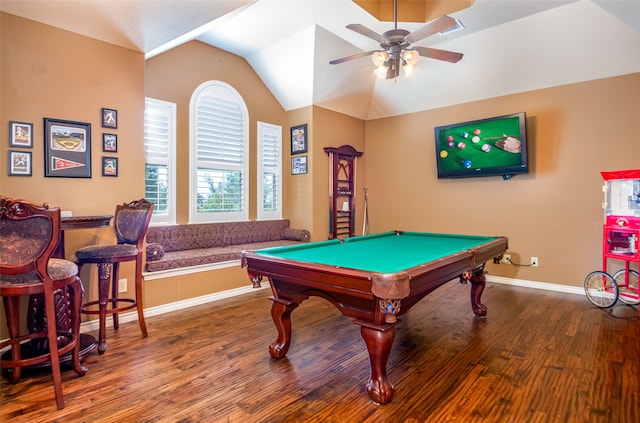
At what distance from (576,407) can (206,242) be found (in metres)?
4.07

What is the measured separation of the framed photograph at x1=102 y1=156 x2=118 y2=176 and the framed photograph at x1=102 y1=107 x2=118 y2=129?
1.02ft

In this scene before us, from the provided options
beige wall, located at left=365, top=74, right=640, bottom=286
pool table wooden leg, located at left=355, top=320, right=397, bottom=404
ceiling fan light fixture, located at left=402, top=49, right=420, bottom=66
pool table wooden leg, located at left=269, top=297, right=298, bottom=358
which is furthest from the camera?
beige wall, located at left=365, top=74, right=640, bottom=286

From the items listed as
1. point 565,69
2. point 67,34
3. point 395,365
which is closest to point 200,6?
point 67,34

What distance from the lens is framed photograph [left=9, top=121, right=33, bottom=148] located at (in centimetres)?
269

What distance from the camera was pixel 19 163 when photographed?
2.72m

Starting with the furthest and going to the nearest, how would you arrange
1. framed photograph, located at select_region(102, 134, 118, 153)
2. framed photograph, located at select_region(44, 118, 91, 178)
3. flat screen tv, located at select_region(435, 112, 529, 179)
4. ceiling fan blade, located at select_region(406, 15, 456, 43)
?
flat screen tv, located at select_region(435, 112, 529, 179), framed photograph, located at select_region(102, 134, 118, 153), framed photograph, located at select_region(44, 118, 91, 178), ceiling fan blade, located at select_region(406, 15, 456, 43)

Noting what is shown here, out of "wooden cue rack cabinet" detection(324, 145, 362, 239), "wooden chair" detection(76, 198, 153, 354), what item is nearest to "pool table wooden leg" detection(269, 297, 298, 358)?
"wooden chair" detection(76, 198, 153, 354)

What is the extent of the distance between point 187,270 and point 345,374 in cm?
226

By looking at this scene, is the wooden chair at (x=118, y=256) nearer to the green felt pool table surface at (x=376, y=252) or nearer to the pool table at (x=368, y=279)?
the pool table at (x=368, y=279)

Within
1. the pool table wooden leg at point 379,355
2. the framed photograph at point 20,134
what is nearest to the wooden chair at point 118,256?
the framed photograph at point 20,134

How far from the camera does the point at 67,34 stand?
116 inches

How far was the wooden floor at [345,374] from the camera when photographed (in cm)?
188

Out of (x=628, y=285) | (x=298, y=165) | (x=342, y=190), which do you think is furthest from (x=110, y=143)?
(x=628, y=285)

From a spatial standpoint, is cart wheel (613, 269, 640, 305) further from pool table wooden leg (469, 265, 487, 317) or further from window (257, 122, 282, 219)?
window (257, 122, 282, 219)
